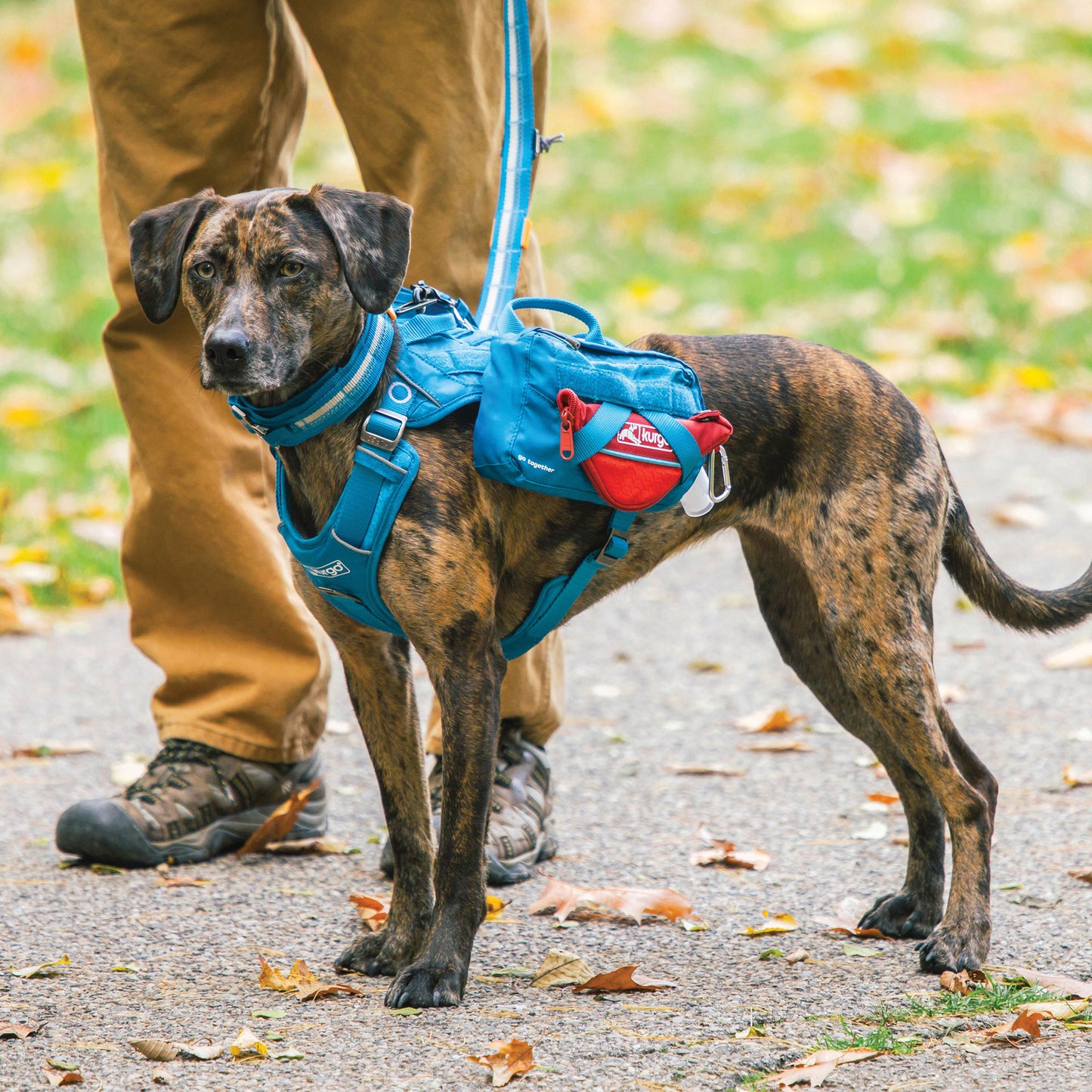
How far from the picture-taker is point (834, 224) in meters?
11.9

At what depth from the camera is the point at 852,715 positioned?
12.3 ft

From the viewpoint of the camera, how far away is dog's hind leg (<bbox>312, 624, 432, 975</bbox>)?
10.8 ft

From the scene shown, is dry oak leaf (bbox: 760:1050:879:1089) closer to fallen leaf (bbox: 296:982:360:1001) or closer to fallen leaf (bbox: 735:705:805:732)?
fallen leaf (bbox: 296:982:360:1001)

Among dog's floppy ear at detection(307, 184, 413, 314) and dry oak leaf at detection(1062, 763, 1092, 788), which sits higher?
dog's floppy ear at detection(307, 184, 413, 314)

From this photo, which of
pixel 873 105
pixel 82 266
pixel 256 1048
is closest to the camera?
pixel 256 1048

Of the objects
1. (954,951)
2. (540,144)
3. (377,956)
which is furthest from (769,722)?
(540,144)

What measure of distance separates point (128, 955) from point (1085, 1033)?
202 cm

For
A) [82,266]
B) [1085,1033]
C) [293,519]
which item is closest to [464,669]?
[293,519]

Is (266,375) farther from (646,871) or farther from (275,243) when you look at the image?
(646,871)

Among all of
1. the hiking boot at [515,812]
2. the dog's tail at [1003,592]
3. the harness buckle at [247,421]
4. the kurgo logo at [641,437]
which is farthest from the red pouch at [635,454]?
the hiking boot at [515,812]

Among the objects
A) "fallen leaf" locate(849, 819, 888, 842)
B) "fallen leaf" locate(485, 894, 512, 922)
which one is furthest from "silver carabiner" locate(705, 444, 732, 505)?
"fallen leaf" locate(849, 819, 888, 842)

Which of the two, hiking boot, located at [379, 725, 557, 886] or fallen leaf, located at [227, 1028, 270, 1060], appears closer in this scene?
fallen leaf, located at [227, 1028, 270, 1060]

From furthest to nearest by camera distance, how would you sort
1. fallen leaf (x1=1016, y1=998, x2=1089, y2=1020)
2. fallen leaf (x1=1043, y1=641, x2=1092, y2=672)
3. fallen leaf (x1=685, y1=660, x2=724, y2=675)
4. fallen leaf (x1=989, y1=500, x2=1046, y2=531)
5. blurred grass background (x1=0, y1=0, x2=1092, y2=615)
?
blurred grass background (x1=0, y1=0, x2=1092, y2=615) → fallen leaf (x1=989, y1=500, x2=1046, y2=531) → fallen leaf (x1=685, y1=660, x2=724, y2=675) → fallen leaf (x1=1043, y1=641, x2=1092, y2=672) → fallen leaf (x1=1016, y1=998, x2=1089, y2=1020)

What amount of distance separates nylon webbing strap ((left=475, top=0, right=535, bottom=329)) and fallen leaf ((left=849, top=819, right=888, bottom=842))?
1.73 metres
